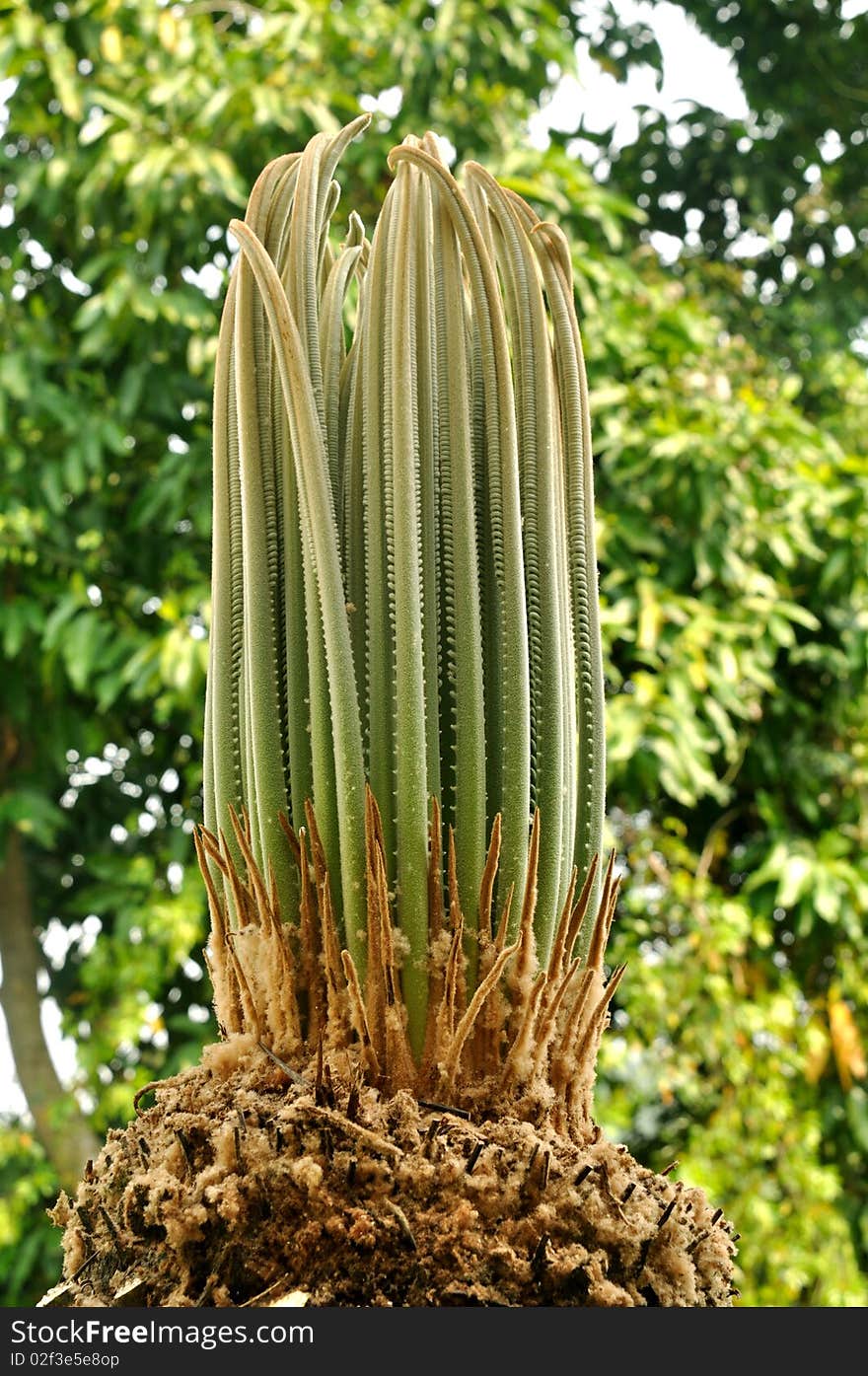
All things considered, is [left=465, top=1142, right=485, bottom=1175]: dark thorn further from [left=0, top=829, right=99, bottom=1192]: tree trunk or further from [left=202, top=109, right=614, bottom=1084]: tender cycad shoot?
[left=0, top=829, right=99, bottom=1192]: tree trunk

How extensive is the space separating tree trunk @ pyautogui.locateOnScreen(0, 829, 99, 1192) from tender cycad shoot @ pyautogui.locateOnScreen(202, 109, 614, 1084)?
2148 millimetres

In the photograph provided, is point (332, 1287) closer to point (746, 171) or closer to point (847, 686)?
point (847, 686)

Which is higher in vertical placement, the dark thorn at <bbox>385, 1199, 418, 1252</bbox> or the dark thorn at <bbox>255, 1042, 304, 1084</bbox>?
the dark thorn at <bbox>255, 1042, 304, 1084</bbox>

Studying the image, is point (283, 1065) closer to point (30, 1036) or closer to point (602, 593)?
point (602, 593)

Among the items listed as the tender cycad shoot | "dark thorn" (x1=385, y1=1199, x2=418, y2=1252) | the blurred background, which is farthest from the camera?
the blurred background

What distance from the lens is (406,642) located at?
2.47 feet

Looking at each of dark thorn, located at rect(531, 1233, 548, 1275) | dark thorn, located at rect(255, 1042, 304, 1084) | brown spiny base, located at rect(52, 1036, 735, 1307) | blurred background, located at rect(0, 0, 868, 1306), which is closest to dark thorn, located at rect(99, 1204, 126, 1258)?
brown spiny base, located at rect(52, 1036, 735, 1307)

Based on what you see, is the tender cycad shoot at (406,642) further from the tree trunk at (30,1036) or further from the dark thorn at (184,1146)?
the tree trunk at (30,1036)

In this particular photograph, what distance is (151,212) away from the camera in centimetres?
251

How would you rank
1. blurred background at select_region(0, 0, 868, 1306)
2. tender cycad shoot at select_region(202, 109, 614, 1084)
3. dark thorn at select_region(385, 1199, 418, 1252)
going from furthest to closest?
blurred background at select_region(0, 0, 868, 1306) → tender cycad shoot at select_region(202, 109, 614, 1084) → dark thorn at select_region(385, 1199, 418, 1252)

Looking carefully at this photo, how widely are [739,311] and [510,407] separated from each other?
2980mm

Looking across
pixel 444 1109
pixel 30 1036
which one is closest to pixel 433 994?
pixel 444 1109

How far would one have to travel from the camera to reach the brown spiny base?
65 cm

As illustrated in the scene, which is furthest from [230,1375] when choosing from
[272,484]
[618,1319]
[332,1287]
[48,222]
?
[48,222]
